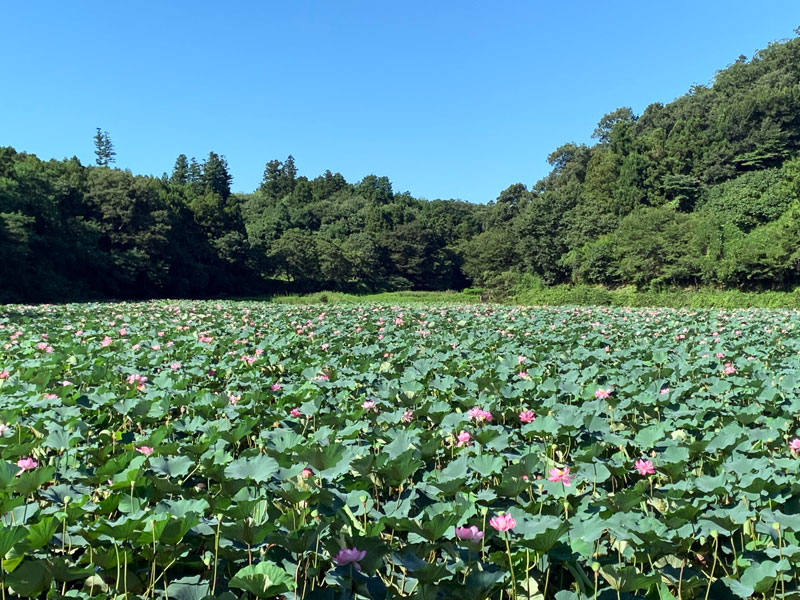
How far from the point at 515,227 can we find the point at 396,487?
161 ft

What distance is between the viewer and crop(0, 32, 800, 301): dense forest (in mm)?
30672

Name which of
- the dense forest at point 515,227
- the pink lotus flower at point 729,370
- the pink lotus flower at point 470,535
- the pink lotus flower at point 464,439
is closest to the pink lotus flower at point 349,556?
the pink lotus flower at point 470,535

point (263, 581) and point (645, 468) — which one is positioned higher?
point (263, 581)

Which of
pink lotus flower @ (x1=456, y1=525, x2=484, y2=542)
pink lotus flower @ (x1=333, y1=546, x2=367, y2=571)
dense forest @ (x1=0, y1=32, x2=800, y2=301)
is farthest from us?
dense forest @ (x1=0, y1=32, x2=800, y2=301)

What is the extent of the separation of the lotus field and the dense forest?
28407 millimetres

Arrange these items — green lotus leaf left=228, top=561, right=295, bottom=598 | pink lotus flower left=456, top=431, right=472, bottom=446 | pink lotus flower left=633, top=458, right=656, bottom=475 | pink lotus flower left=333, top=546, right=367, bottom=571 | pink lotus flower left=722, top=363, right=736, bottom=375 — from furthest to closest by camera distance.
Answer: pink lotus flower left=722, top=363, right=736, bottom=375 < pink lotus flower left=456, top=431, right=472, bottom=446 < pink lotus flower left=633, top=458, right=656, bottom=475 < pink lotus flower left=333, top=546, right=367, bottom=571 < green lotus leaf left=228, top=561, right=295, bottom=598

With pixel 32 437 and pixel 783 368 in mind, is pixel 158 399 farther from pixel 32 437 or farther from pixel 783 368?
pixel 783 368

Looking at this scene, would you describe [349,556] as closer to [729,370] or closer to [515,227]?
[729,370]

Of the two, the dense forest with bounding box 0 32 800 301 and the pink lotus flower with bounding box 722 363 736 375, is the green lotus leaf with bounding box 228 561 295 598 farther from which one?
the dense forest with bounding box 0 32 800 301

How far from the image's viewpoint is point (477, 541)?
66.6 inches

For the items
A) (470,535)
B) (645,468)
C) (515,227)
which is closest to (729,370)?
(645,468)

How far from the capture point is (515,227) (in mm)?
49969

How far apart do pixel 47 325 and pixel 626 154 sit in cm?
5327

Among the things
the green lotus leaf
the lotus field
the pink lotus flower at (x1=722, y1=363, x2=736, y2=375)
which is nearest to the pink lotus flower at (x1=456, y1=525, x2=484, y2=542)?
the lotus field
